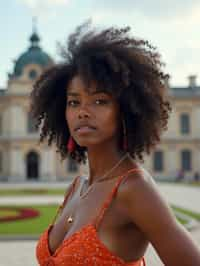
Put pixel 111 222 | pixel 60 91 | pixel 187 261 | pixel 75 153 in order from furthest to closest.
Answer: pixel 75 153
pixel 60 91
pixel 111 222
pixel 187 261

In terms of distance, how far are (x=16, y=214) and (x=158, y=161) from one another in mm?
26681

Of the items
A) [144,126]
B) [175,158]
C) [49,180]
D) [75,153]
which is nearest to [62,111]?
[75,153]

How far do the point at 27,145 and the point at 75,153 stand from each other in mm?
35110

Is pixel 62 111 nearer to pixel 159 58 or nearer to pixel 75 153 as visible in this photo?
pixel 75 153

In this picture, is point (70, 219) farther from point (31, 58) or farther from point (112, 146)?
point (31, 58)

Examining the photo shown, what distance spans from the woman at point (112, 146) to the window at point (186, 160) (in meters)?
37.7

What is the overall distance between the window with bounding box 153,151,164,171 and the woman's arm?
1492 inches

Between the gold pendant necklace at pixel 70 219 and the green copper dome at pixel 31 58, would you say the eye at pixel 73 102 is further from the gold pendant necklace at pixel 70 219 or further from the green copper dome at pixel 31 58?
the green copper dome at pixel 31 58

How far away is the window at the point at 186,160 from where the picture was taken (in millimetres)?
39062

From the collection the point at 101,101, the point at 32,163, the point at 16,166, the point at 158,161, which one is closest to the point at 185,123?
the point at 158,161

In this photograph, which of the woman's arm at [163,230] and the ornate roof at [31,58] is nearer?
the woman's arm at [163,230]

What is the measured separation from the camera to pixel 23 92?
3669cm

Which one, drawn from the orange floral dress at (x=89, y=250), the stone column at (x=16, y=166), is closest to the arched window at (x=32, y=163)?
the stone column at (x=16, y=166)

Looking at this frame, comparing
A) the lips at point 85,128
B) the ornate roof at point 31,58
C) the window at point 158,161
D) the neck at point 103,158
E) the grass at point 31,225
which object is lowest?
the window at point 158,161
